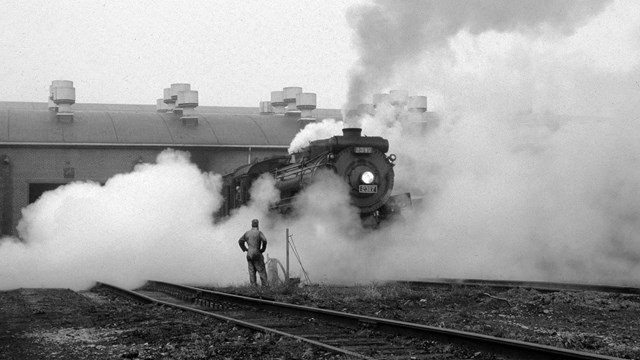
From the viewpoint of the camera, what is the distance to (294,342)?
10.4 m

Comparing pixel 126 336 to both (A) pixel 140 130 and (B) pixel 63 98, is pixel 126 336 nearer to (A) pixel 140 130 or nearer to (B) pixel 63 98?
(A) pixel 140 130

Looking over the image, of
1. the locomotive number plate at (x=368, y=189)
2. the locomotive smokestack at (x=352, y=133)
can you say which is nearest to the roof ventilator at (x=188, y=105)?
the locomotive smokestack at (x=352, y=133)

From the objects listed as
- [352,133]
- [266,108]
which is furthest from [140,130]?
[352,133]

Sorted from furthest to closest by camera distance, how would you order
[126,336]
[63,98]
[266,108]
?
[266,108] → [63,98] → [126,336]

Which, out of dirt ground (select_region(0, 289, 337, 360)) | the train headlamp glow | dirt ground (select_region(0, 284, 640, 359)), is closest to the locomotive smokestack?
the train headlamp glow

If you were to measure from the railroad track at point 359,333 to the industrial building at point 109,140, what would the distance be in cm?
2867

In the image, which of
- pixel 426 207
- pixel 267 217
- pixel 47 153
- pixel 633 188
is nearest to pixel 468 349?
pixel 633 188

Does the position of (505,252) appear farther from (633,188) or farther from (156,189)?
(156,189)

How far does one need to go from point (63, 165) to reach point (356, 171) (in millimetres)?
25679

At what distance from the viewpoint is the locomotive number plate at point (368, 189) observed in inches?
822

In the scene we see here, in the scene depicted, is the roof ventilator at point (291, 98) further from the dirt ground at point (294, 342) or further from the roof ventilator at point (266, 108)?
the dirt ground at point (294, 342)

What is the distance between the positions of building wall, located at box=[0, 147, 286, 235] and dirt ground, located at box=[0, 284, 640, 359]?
83.2 feet

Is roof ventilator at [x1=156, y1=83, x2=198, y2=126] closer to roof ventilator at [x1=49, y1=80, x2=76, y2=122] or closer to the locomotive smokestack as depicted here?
roof ventilator at [x1=49, y1=80, x2=76, y2=122]

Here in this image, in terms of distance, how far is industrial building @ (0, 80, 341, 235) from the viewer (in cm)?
4250
